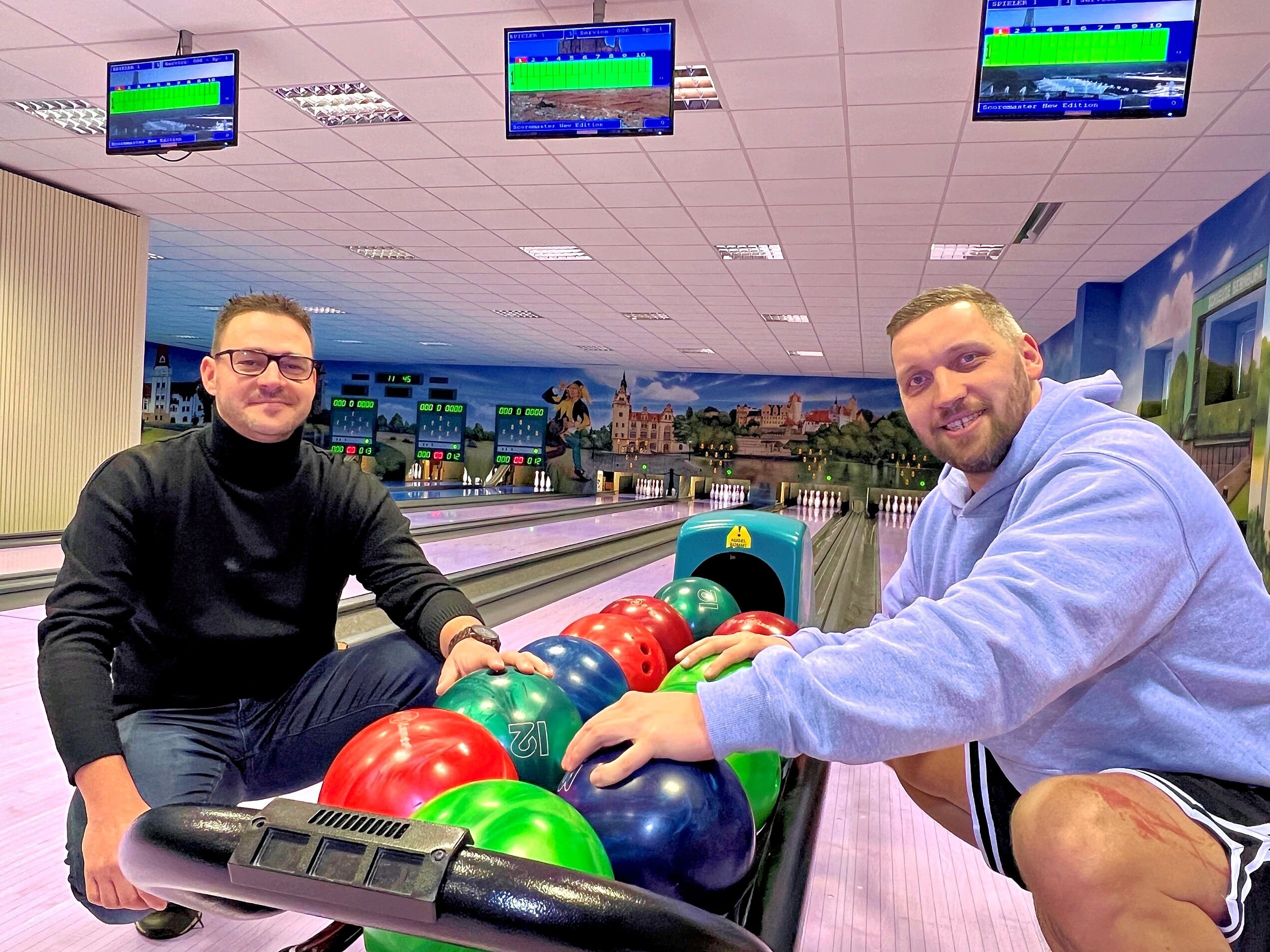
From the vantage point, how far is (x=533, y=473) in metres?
16.2

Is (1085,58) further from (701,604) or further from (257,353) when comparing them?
(257,353)

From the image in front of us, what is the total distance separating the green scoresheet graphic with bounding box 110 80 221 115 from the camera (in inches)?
142

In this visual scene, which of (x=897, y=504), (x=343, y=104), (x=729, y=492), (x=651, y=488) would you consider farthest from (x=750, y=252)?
(x=651, y=488)

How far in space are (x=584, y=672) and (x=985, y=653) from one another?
1016 mm

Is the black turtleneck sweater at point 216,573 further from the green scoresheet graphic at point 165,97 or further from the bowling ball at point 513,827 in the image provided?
the green scoresheet graphic at point 165,97

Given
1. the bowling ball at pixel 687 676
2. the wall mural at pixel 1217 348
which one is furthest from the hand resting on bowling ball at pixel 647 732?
the wall mural at pixel 1217 348

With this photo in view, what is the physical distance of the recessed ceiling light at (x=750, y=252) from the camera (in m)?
6.51

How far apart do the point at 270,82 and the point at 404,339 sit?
358 inches

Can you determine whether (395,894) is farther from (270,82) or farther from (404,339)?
(404,339)

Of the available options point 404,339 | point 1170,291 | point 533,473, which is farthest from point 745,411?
point 1170,291

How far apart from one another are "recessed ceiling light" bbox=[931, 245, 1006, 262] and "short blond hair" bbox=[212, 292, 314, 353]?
538 centimetres

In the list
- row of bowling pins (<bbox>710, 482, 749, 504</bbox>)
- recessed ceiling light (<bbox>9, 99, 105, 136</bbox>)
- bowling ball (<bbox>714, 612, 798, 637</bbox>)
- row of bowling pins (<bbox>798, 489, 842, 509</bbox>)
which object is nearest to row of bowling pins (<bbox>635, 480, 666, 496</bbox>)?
row of bowling pins (<bbox>710, 482, 749, 504</bbox>)

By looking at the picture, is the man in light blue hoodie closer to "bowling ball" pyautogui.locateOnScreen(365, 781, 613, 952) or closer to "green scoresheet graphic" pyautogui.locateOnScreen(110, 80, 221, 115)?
"bowling ball" pyautogui.locateOnScreen(365, 781, 613, 952)

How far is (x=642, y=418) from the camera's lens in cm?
1575
